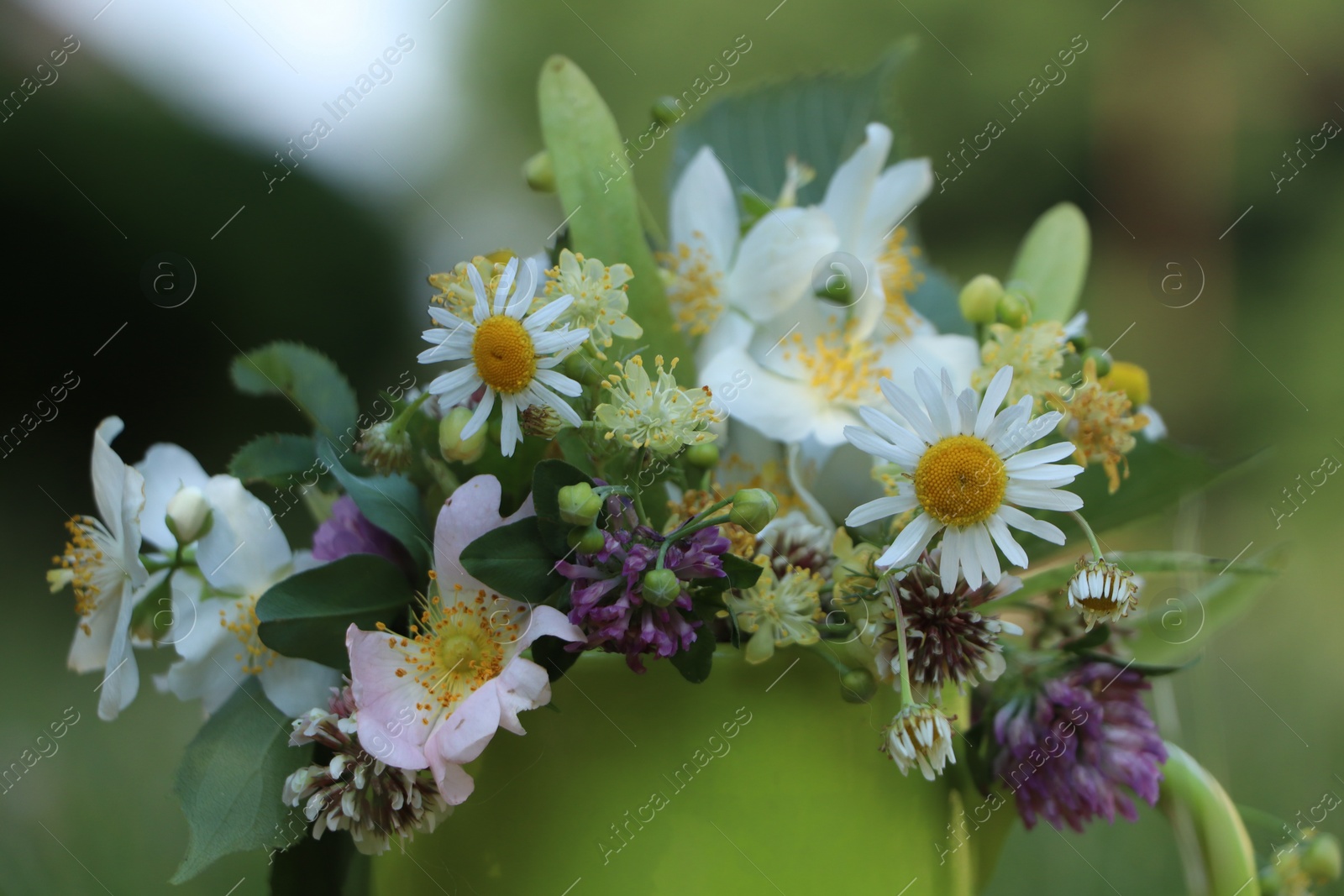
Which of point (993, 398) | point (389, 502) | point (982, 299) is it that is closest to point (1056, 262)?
point (982, 299)

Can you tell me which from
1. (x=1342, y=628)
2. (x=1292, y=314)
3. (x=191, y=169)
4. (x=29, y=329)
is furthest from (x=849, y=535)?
(x=1292, y=314)

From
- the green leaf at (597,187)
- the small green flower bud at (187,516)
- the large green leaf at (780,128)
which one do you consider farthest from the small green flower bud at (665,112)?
the small green flower bud at (187,516)

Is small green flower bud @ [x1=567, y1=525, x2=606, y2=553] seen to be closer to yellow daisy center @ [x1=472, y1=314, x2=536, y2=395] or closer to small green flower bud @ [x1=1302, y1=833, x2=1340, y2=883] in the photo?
yellow daisy center @ [x1=472, y1=314, x2=536, y2=395]

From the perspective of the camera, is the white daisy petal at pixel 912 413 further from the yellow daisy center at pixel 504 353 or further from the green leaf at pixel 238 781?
the green leaf at pixel 238 781

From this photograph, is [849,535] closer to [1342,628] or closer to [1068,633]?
[1068,633]

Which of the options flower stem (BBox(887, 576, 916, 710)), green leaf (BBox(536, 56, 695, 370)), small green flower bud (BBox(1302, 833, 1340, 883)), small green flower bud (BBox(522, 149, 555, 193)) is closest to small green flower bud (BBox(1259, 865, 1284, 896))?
small green flower bud (BBox(1302, 833, 1340, 883))

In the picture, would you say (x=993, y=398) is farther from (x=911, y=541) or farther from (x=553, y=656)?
(x=553, y=656)
